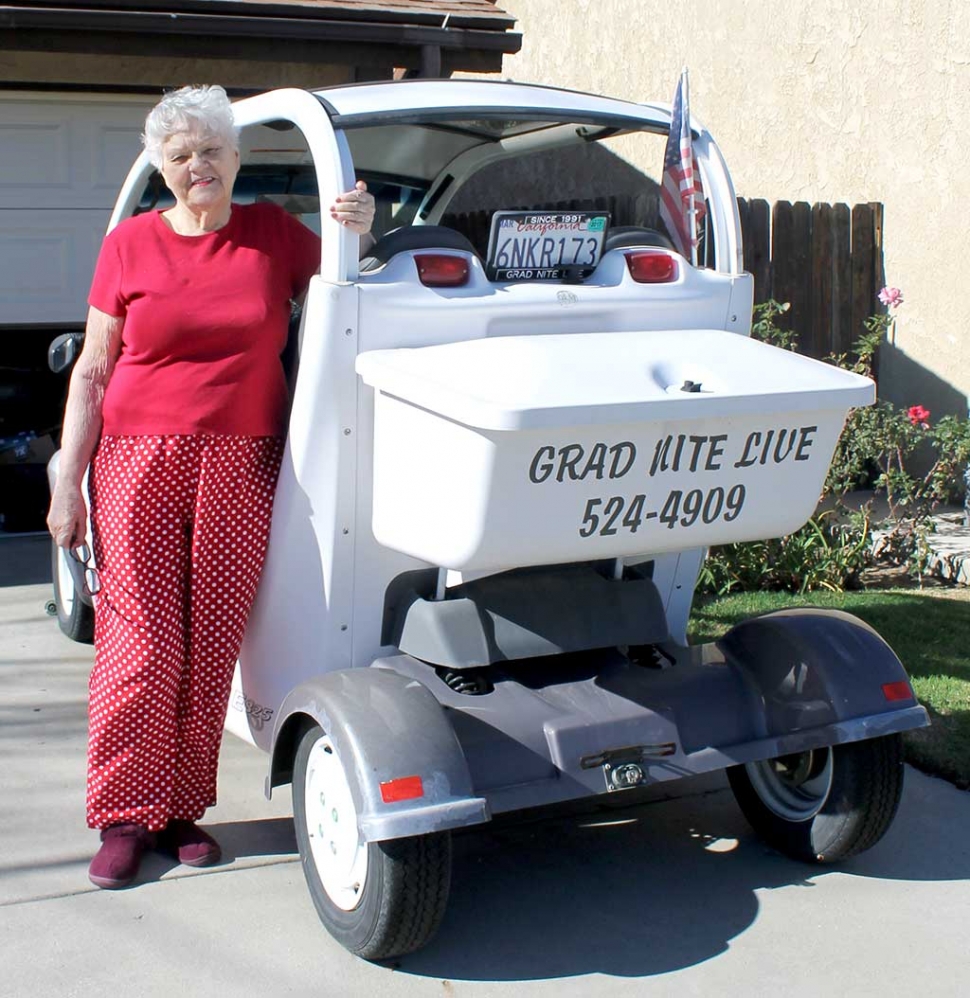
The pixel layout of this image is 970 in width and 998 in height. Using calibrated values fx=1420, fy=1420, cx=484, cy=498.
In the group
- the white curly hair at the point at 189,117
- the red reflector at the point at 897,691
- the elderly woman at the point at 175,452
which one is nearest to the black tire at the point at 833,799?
the red reflector at the point at 897,691

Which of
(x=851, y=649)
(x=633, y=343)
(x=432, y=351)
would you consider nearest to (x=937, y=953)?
(x=851, y=649)

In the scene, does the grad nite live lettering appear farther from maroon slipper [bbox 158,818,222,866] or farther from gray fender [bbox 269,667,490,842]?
maroon slipper [bbox 158,818,222,866]

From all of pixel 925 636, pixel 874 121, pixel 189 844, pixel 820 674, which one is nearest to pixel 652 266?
pixel 820 674

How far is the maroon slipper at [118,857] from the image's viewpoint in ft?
12.0

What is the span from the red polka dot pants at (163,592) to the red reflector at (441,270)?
61 cm

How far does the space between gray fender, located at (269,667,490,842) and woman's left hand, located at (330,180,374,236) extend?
1088 mm

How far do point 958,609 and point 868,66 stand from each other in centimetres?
379

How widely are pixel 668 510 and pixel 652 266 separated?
0.82m

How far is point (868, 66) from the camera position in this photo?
8.38 metres

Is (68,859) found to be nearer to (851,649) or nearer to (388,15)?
(851,649)

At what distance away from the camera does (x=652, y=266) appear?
384cm

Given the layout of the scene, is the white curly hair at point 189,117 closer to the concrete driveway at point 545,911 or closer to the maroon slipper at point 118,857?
the maroon slipper at point 118,857

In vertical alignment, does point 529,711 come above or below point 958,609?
above

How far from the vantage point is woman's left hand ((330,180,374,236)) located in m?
3.37
